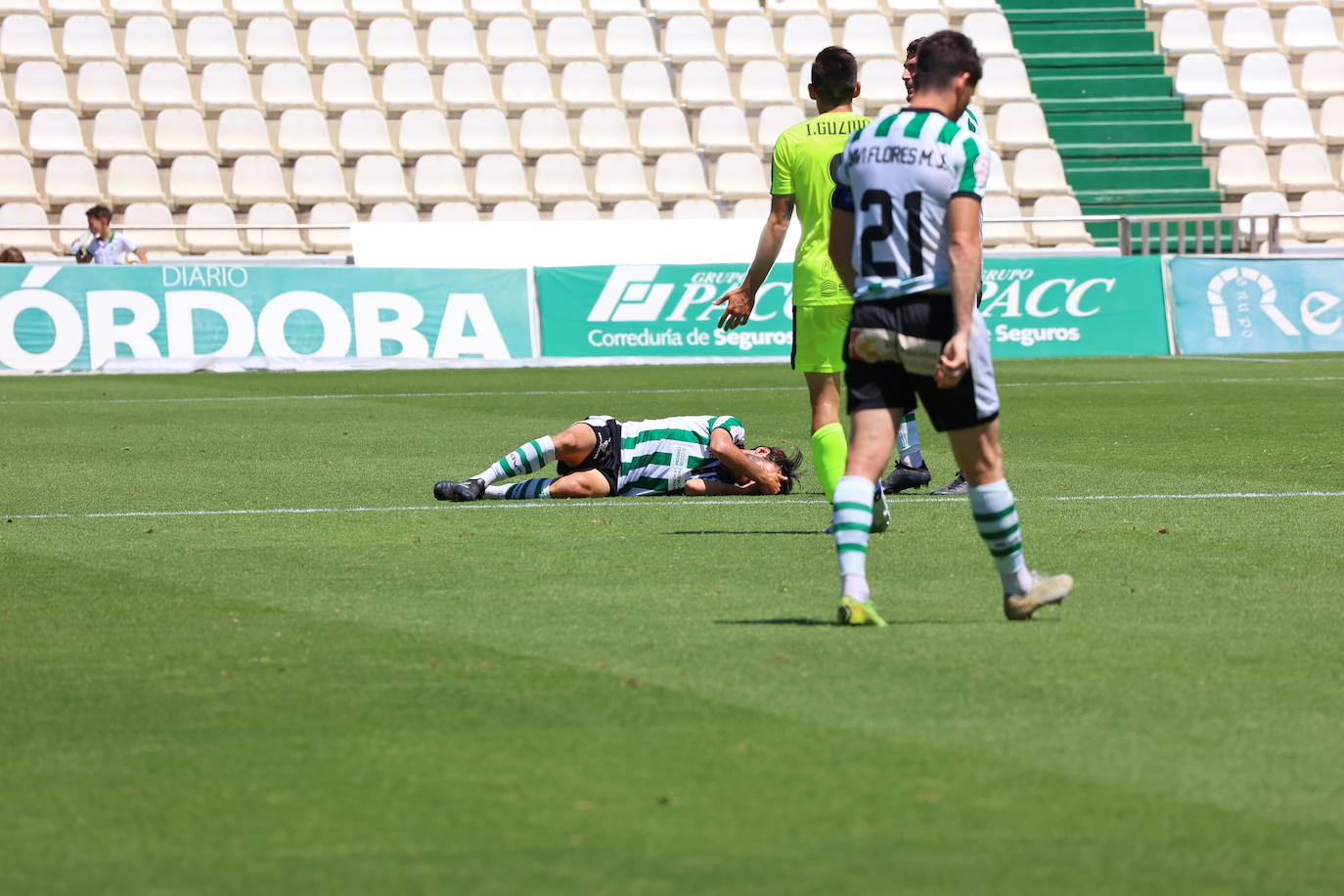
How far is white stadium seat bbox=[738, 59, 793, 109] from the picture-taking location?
30.1 metres

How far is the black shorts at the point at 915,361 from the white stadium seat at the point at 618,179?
2244cm

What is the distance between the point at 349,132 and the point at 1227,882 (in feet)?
85.8

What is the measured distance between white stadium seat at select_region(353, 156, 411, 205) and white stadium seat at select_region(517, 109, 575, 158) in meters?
2.10

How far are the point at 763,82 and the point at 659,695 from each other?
25922 mm

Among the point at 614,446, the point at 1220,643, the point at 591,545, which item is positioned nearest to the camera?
the point at 1220,643

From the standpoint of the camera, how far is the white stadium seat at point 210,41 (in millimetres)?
29156

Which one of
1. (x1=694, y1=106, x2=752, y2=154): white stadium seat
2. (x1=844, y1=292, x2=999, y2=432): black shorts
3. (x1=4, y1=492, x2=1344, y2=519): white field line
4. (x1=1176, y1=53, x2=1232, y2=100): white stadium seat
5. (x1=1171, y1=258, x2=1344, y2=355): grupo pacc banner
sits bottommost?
(x1=1171, y1=258, x2=1344, y2=355): grupo pacc banner

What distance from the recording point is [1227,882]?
3.51 meters

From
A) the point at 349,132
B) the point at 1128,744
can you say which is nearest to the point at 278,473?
the point at 1128,744

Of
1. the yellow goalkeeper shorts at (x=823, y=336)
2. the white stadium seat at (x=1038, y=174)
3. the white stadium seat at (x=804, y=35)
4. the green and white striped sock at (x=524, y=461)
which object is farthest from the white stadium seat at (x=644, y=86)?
the yellow goalkeeper shorts at (x=823, y=336)

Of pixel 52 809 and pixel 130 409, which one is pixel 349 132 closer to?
pixel 130 409

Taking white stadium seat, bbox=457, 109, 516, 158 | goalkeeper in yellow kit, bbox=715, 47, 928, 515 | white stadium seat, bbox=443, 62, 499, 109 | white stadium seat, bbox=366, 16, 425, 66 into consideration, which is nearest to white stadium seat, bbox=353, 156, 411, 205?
white stadium seat, bbox=457, 109, 516, 158

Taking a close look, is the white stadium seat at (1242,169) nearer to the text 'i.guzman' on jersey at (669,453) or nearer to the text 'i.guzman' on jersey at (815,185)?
the text 'i.guzman' on jersey at (669,453)

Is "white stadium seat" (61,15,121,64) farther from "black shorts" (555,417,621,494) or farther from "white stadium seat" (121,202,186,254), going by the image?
"black shorts" (555,417,621,494)
